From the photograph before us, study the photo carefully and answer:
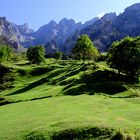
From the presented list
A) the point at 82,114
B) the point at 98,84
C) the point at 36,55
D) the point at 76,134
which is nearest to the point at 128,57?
the point at 98,84

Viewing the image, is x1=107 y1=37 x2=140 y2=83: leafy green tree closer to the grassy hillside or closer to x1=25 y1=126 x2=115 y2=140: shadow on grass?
the grassy hillside

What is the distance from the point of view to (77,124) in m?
43.0

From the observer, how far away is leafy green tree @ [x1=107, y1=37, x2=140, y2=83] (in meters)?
92.4

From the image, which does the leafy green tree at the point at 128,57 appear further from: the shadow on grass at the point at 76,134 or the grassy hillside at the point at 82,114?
the shadow on grass at the point at 76,134

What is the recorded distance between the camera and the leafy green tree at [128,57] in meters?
92.4

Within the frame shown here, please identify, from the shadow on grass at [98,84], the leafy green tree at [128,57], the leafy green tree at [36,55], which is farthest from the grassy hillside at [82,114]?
the leafy green tree at [36,55]

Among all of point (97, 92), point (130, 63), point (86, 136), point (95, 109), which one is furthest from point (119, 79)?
point (86, 136)

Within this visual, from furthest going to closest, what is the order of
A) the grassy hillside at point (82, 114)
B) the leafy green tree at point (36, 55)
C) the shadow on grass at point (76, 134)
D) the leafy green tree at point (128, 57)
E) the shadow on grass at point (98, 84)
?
the leafy green tree at point (36, 55) < the leafy green tree at point (128, 57) < the shadow on grass at point (98, 84) < the grassy hillside at point (82, 114) < the shadow on grass at point (76, 134)

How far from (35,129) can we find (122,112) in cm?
1617

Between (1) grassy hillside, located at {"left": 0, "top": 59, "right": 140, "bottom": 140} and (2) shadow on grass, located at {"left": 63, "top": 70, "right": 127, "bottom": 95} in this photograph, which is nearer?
(1) grassy hillside, located at {"left": 0, "top": 59, "right": 140, "bottom": 140}

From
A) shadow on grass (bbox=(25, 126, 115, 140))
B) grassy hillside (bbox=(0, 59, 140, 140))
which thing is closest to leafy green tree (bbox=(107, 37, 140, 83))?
grassy hillside (bbox=(0, 59, 140, 140))

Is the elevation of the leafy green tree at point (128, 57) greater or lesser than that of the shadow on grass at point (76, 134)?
greater

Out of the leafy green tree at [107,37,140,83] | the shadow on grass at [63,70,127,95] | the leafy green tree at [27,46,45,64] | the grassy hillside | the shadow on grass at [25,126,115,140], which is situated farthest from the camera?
the leafy green tree at [27,46,45,64]

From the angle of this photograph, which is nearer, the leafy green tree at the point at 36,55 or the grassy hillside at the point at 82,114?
the grassy hillside at the point at 82,114
